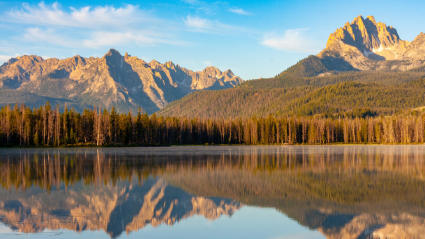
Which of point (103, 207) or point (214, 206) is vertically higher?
point (103, 207)

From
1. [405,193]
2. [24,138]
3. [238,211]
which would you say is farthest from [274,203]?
[24,138]

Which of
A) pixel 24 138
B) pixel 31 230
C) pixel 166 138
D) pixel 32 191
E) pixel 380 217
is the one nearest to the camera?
pixel 31 230

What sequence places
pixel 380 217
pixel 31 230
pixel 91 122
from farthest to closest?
pixel 91 122
pixel 380 217
pixel 31 230

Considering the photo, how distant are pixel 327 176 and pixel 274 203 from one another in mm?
16690

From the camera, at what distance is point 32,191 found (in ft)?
116

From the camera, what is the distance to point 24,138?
143000 mm

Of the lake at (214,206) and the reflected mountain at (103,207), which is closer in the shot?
the lake at (214,206)

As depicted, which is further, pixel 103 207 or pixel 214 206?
pixel 214 206

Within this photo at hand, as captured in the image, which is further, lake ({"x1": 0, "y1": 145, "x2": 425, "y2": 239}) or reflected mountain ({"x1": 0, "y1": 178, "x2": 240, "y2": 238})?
reflected mountain ({"x1": 0, "y1": 178, "x2": 240, "y2": 238})

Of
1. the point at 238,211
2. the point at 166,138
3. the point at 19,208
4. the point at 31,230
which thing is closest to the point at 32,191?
the point at 19,208

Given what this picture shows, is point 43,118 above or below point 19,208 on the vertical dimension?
above

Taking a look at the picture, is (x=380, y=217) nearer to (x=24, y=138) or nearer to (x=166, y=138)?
(x=24, y=138)

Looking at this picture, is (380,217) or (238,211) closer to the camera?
(380,217)

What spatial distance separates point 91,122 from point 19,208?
447 feet
